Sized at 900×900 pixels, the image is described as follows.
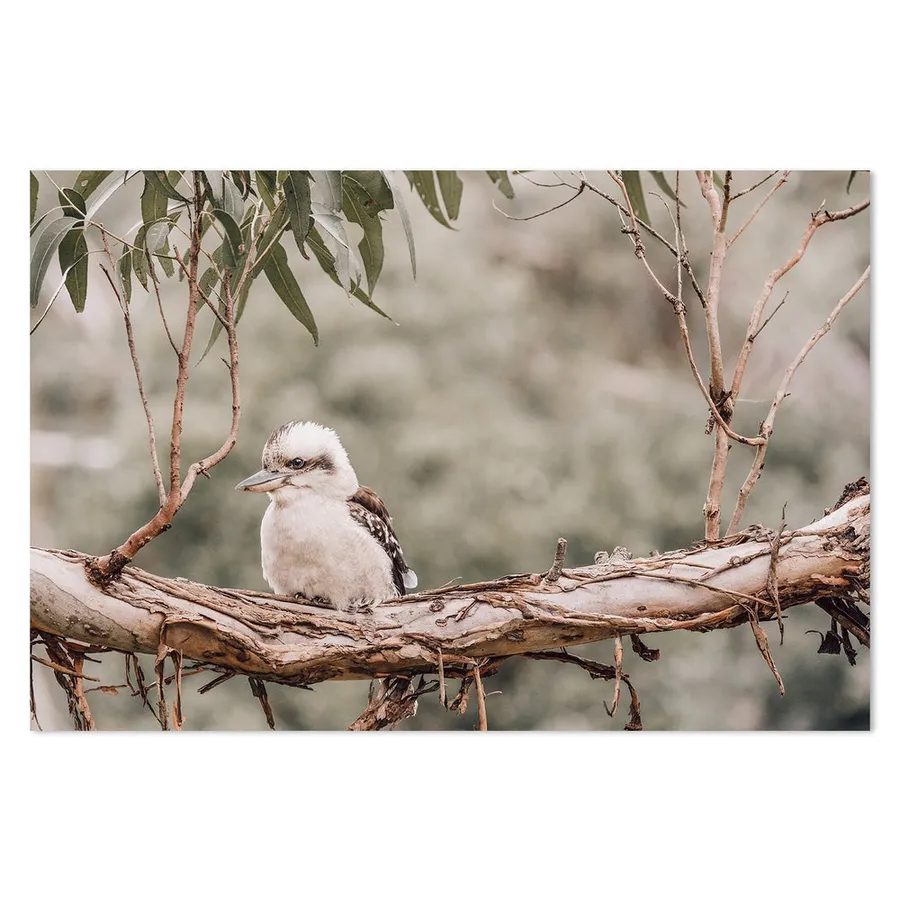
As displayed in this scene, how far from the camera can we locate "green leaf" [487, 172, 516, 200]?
194cm

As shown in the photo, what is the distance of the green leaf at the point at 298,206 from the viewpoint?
185 centimetres

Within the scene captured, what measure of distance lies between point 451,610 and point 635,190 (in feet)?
3.11

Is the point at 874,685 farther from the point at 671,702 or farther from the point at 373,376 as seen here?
the point at 373,376

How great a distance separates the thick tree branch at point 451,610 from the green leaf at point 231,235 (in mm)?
635

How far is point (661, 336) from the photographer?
2031 mm

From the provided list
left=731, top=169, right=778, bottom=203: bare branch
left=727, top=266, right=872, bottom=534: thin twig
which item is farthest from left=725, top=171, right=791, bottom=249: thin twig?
left=727, top=266, right=872, bottom=534: thin twig

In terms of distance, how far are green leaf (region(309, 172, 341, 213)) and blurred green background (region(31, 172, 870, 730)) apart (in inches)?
5.2

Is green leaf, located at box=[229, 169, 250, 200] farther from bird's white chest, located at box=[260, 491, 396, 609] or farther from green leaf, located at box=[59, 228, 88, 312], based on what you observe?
bird's white chest, located at box=[260, 491, 396, 609]

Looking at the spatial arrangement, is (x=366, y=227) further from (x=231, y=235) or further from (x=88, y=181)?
(x=88, y=181)

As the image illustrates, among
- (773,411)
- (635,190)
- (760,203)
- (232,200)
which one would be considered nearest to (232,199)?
(232,200)

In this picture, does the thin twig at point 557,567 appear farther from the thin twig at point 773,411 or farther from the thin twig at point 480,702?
the thin twig at point 773,411
